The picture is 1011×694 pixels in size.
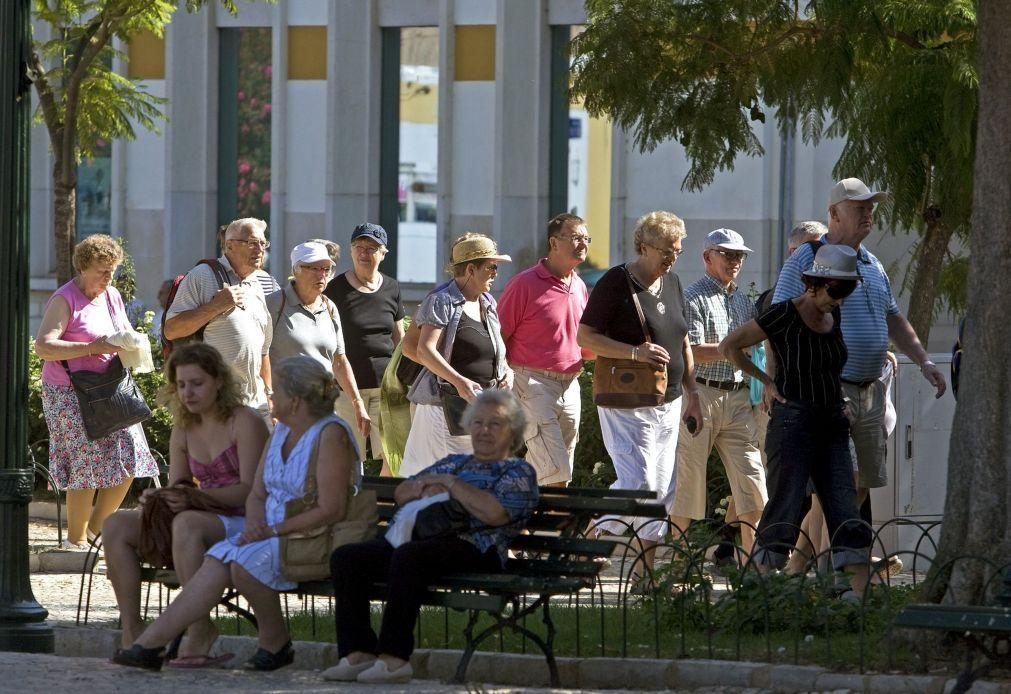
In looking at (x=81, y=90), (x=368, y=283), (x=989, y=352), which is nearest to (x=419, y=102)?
(x=81, y=90)

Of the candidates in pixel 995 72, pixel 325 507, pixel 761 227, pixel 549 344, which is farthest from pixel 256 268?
pixel 761 227

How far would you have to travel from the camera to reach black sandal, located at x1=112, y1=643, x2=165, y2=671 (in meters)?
7.79

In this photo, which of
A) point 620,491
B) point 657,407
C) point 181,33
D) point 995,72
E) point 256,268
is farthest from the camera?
point 181,33

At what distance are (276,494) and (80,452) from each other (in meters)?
3.59

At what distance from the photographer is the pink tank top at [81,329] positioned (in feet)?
37.5

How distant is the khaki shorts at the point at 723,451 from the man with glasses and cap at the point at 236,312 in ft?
7.41

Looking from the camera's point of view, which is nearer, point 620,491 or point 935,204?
point 620,491

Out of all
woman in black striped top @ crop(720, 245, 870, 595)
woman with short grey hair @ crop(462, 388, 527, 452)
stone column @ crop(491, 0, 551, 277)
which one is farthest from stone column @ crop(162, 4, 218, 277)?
woman with short grey hair @ crop(462, 388, 527, 452)

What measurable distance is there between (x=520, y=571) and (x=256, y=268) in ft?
12.0

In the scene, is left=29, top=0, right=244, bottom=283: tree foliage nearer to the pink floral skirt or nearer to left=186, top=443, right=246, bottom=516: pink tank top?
the pink floral skirt

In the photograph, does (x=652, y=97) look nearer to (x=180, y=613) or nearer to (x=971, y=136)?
(x=971, y=136)

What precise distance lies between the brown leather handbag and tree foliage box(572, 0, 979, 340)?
1.02 meters

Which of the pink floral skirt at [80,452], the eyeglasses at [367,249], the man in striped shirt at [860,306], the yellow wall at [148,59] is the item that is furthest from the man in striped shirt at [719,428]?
the yellow wall at [148,59]

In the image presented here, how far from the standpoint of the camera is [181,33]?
20922mm
